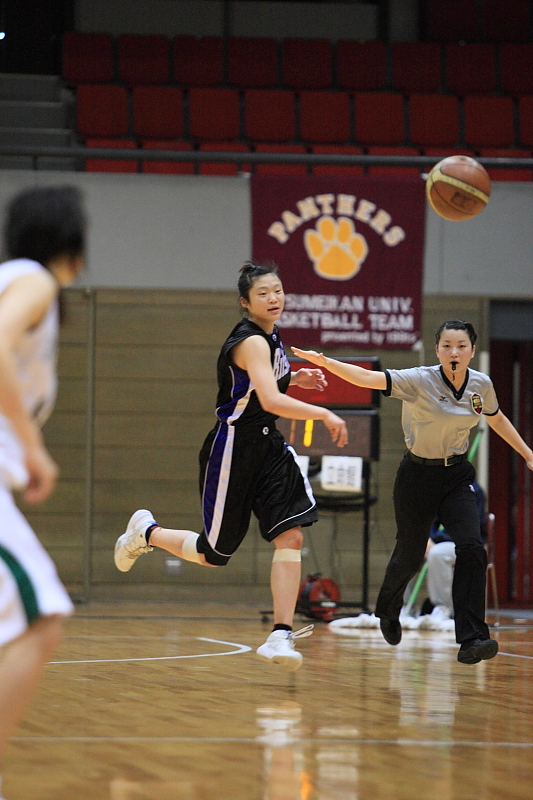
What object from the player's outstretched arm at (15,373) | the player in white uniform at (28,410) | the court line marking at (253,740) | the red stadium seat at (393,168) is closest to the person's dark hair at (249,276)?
the court line marking at (253,740)

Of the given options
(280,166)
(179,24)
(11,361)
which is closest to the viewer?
(11,361)

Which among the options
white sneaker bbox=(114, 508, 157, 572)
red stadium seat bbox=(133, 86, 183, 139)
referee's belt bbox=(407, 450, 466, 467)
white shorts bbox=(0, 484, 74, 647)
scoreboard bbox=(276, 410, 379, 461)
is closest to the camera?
white shorts bbox=(0, 484, 74, 647)

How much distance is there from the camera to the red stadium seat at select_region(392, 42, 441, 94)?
11195mm

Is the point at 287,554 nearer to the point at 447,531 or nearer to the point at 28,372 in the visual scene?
the point at 447,531

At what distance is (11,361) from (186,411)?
723 cm

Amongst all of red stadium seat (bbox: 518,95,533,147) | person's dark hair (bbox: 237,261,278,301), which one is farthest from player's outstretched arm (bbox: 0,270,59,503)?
red stadium seat (bbox: 518,95,533,147)

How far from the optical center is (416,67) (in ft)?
36.9

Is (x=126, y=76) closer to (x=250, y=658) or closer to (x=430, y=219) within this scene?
(x=430, y=219)

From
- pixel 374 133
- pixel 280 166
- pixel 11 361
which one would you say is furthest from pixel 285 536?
pixel 374 133

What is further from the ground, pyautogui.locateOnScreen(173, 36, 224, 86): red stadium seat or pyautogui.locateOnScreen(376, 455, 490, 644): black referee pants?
pyautogui.locateOnScreen(173, 36, 224, 86): red stadium seat

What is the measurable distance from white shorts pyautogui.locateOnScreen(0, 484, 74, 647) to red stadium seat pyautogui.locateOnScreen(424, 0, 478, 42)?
442 inches

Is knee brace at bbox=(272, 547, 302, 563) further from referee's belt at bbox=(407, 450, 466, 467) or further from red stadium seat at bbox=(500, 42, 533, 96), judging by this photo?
red stadium seat at bbox=(500, 42, 533, 96)

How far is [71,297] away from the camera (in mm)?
9023

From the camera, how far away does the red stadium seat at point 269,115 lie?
34.3 ft
